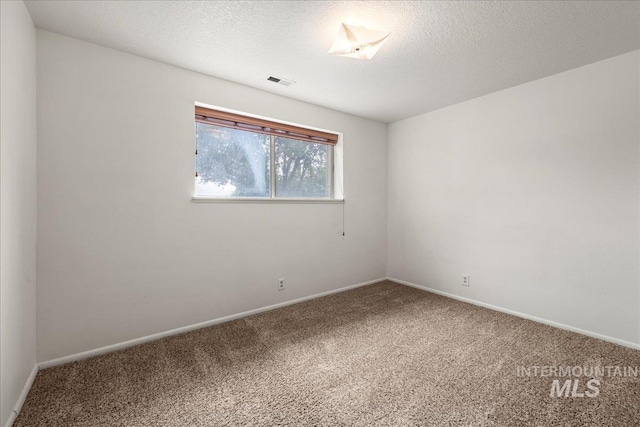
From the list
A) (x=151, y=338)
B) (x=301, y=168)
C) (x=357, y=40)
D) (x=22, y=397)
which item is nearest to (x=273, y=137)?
(x=301, y=168)

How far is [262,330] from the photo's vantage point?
2.50 metres

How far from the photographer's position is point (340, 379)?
1.79 meters

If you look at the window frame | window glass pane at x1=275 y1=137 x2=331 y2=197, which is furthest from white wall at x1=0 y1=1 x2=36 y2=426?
window glass pane at x1=275 y1=137 x2=331 y2=197

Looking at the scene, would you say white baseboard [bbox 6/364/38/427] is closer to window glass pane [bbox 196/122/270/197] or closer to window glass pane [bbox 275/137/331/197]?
window glass pane [bbox 196/122/270/197]

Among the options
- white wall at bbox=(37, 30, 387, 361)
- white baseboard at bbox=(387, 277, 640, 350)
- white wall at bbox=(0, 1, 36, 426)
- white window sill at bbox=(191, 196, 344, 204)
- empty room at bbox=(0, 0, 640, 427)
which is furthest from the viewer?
white window sill at bbox=(191, 196, 344, 204)

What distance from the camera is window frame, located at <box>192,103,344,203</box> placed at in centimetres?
266

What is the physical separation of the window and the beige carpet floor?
1339mm

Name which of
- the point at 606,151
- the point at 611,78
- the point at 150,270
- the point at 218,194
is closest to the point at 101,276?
the point at 150,270

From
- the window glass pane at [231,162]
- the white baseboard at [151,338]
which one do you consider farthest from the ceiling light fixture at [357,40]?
the white baseboard at [151,338]

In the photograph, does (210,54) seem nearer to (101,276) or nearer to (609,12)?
(101,276)

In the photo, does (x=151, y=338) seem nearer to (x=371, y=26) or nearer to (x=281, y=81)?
(x=281, y=81)

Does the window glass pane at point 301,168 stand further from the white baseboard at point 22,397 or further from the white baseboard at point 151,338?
the white baseboard at point 22,397

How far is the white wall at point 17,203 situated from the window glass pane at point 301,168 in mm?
1936

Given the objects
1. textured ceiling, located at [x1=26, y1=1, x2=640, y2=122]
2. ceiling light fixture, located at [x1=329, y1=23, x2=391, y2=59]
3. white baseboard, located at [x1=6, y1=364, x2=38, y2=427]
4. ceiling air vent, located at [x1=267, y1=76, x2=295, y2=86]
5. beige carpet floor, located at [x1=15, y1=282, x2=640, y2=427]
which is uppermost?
ceiling air vent, located at [x1=267, y1=76, x2=295, y2=86]
